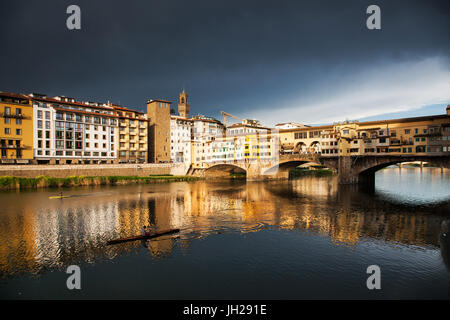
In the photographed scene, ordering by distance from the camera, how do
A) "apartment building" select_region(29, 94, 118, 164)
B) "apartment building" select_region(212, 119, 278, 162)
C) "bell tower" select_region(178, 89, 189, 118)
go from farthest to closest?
"bell tower" select_region(178, 89, 189, 118)
"apartment building" select_region(212, 119, 278, 162)
"apartment building" select_region(29, 94, 118, 164)

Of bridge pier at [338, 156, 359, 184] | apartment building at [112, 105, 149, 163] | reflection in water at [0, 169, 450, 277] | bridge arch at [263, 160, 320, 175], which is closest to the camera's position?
reflection in water at [0, 169, 450, 277]

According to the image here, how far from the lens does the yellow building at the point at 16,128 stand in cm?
6944

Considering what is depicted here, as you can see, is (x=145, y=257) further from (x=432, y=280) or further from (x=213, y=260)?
(x=432, y=280)

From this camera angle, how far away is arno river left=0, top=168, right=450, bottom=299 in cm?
1666

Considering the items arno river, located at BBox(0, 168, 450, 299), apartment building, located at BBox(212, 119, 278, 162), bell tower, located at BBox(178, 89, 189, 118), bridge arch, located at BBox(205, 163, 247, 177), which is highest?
bell tower, located at BBox(178, 89, 189, 118)

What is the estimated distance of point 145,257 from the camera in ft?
70.1

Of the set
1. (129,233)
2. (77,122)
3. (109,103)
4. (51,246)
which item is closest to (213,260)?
(129,233)

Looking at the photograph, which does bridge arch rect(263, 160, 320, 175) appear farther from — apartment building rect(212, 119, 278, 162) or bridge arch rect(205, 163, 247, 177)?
bridge arch rect(205, 163, 247, 177)

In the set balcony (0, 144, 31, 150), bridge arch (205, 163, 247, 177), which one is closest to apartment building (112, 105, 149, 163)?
bridge arch (205, 163, 247, 177)

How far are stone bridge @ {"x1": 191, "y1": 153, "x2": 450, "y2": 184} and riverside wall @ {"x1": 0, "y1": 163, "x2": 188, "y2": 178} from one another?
1255cm

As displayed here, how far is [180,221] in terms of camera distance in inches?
1312

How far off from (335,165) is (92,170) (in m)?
66.0

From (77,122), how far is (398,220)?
86061mm
